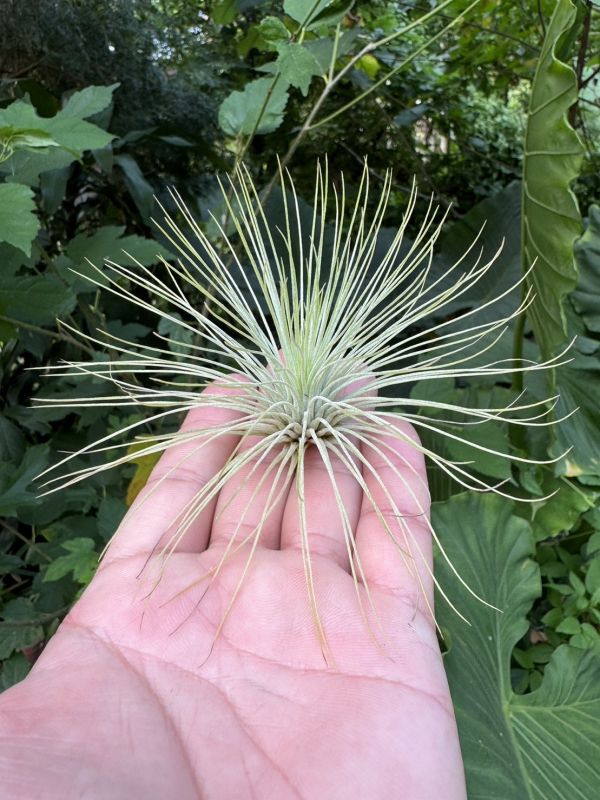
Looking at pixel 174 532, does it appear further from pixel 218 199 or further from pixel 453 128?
pixel 453 128

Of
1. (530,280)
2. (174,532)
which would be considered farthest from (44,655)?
(530,280)

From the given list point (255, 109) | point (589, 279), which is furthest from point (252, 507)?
point (589, 279)

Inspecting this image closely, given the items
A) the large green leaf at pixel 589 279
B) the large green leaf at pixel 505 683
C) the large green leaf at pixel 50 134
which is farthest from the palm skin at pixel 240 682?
the large green leaf at pixel 589 279

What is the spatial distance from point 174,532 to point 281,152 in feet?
4.40

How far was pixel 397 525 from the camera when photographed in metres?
0.70

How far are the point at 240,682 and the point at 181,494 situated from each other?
0.80 ft

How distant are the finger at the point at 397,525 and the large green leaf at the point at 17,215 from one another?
448 mm

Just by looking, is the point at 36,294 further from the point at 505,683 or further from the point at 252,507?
the point at 505,683

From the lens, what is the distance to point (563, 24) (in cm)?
61

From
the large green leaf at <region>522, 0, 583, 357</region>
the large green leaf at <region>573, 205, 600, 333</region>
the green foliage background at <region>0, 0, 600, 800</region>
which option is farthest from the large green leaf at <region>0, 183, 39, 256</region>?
the large green leaf at <region>573, 205, 600, 333</region>

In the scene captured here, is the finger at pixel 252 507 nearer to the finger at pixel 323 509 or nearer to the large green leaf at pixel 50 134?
the finger at pixel 323 509

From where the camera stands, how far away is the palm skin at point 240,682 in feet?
1.72

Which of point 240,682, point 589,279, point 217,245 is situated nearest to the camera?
point 240,682

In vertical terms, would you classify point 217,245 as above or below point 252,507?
above
